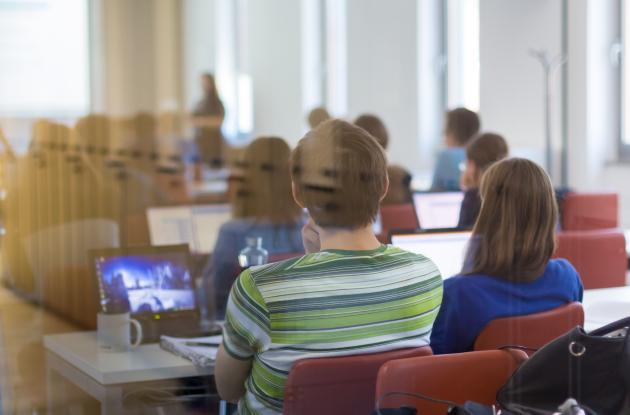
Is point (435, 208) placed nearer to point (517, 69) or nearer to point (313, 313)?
point (517, 69)

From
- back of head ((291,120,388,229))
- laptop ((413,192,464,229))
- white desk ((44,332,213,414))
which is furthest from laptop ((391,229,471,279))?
laptop ((413,192,464,229))

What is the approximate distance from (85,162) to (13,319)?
1.64ft

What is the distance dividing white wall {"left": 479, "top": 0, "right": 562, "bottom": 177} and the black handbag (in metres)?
3.07

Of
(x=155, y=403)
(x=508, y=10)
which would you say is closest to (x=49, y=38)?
(x=155, y=403)

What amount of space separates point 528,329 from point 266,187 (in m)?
1.19

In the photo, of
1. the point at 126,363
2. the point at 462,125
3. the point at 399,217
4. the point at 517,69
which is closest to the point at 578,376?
the point at 126,363

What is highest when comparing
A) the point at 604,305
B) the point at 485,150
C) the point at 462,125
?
the point at 462,125

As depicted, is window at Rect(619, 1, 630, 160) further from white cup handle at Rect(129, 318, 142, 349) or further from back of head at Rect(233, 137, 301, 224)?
white cup handle at Rect(129, 318, 142, 349)

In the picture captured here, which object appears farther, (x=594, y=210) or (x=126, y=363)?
(x=594, y=210)

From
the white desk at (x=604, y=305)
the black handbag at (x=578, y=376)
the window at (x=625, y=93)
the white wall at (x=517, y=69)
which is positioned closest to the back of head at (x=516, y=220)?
the white desk at (x=604, y=305)

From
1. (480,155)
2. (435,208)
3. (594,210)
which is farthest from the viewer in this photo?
(594,210)

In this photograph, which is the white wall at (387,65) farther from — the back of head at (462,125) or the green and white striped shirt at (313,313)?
the green and white striped shirt at (313,313)

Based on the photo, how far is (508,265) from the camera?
2.55 meters

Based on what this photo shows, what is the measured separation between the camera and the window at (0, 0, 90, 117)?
7.48 ft
